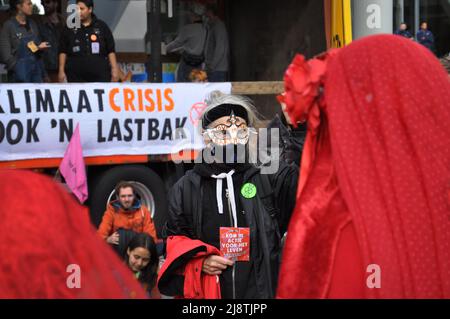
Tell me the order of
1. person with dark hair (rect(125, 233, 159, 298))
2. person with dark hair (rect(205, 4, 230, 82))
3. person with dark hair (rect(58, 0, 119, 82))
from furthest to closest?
person with dark hair (rect(205, 4, 230, 82)) → person with dark hair (rect(58, 0, 119, 82)) → person with dark hair (rect(125, 233, 159, 298))

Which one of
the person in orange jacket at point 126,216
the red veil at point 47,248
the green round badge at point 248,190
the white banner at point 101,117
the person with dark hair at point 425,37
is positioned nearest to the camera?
the red veil at point 47,248

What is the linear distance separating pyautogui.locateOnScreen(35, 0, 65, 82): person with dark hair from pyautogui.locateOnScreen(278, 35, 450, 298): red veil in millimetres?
7848

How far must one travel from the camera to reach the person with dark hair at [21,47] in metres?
8.34

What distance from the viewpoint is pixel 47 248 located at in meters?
1.69

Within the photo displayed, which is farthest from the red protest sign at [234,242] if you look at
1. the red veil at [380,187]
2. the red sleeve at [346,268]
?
the red sleeve at [346,268]

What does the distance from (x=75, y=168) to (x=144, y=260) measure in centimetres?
250

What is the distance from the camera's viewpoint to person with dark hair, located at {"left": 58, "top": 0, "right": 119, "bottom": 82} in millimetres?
8453

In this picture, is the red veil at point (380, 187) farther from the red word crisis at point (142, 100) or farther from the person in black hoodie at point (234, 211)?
the red word crisis at point (142, 100)

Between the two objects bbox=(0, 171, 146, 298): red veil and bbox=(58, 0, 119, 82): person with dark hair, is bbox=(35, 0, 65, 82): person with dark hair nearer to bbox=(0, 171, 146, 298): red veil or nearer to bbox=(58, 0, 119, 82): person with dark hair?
bbox=(58, 0, 119, 82): person with dark hair

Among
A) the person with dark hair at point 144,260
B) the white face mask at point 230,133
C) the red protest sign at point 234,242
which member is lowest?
the person with dark hair at point 144,260

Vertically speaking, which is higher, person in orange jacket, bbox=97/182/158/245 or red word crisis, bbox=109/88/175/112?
red word crisis, bbox=109/88/175/112

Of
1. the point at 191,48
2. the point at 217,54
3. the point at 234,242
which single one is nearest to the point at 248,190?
the point at 234,242

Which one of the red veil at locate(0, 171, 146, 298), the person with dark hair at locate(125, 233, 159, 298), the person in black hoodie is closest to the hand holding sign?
the person in black hoodie

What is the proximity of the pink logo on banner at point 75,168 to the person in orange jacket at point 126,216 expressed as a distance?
0.69 meters
